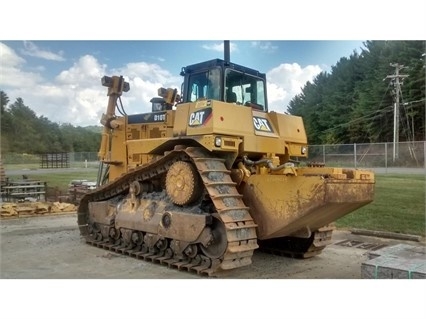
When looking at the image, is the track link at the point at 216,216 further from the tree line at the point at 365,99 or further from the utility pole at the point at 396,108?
the utility pole at the point at 396,108

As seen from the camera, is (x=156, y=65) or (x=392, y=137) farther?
(x=392, y=137)

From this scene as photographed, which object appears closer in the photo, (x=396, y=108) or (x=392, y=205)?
(x=396, y=108)

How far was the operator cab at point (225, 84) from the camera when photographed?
19.4 ft

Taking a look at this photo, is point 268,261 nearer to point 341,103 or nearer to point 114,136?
point 341,103

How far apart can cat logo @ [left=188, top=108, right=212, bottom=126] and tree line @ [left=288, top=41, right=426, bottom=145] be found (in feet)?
5.31

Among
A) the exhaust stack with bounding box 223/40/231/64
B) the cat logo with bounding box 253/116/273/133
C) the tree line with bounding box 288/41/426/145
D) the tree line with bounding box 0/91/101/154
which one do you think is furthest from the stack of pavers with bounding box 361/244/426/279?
the tree line with bounding box 0/91/101/154

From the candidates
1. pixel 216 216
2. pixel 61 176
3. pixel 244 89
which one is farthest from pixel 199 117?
pixel 61 176

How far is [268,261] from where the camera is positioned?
6.16 metres

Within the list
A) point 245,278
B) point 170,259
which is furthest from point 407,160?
point 170,259

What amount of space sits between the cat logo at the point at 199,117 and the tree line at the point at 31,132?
1804 mm

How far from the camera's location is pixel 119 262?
6078 mm

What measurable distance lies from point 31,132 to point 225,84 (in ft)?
8.89

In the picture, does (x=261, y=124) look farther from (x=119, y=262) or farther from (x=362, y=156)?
(x=119, y=262)

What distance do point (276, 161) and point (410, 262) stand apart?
2.16 meters
